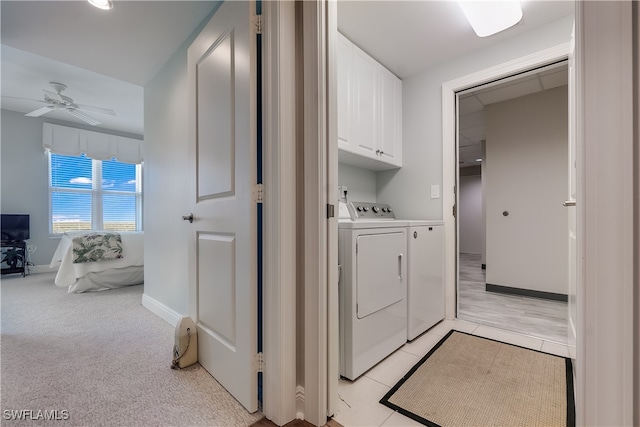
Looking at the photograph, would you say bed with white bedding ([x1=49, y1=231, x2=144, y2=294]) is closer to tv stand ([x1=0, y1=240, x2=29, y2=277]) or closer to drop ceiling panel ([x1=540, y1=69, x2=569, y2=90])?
tv stand ([x1=0, y1=240, x2=29, y2=277])

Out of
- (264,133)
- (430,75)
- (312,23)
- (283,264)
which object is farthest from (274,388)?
(430,75)

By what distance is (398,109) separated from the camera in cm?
281

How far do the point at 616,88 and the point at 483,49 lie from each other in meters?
2.25

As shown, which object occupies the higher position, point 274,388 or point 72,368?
point 274,388

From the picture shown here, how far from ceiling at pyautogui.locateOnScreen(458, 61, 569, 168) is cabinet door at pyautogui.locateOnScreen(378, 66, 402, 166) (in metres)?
0.61

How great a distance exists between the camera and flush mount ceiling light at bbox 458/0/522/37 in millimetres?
1796

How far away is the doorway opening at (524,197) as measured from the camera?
2.96 m

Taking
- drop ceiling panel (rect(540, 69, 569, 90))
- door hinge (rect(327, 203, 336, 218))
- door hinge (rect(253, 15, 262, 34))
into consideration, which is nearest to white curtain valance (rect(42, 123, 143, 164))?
door hinge (rect(253, 15, 262, 34))

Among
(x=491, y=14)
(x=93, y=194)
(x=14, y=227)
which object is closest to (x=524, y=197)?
(x=491, y=14)

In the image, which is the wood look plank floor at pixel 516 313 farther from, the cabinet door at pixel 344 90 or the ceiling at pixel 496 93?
the ceiling at pixel 496 93

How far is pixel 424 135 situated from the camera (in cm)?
270

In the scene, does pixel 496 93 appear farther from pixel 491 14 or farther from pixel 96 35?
pixel 96 35

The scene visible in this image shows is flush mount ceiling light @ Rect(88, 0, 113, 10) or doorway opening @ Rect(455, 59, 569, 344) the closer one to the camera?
flush mount ceiling light @ Rect(88, 0, 113, 10)

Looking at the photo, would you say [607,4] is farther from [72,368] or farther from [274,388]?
[72,368]
